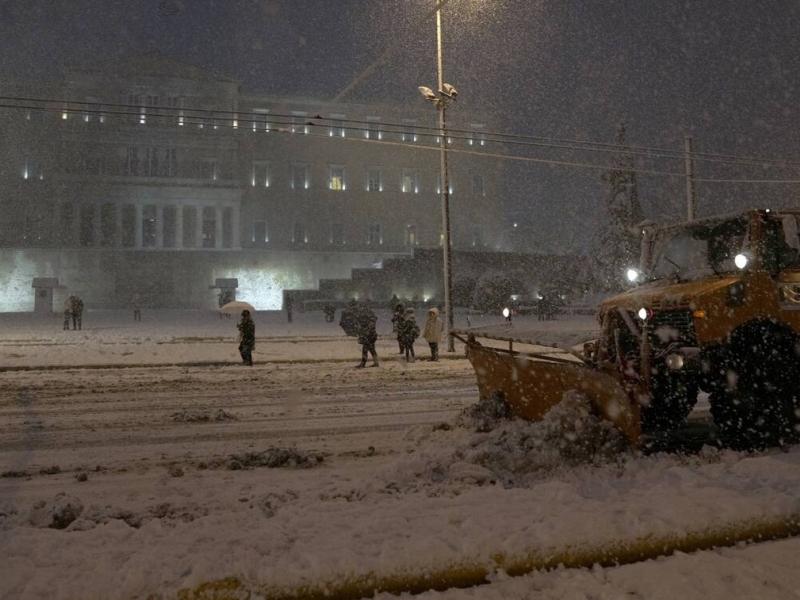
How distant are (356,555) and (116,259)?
60406 mm

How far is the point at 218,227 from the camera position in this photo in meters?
64.4

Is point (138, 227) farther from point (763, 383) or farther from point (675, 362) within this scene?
point (763, 383)

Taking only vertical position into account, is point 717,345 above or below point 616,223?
below

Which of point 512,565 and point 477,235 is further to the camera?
point 477,235

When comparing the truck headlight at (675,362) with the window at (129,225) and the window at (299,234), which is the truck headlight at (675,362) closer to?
the window at (129,225)

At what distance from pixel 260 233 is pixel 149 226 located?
12473 mm

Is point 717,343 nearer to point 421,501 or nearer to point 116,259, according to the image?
point 421,501

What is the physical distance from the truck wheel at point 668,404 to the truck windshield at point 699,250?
1.27 meters

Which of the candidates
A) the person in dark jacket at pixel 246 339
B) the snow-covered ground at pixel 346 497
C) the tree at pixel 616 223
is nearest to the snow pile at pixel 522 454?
the snow-covered ground at pixel 346 497

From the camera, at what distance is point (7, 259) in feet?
190

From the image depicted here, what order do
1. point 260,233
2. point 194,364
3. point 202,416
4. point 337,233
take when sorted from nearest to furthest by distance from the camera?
point 202,416
point 194,364
point 260,233
point 337,233

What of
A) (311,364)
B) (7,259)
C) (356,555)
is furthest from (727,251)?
(7,259)

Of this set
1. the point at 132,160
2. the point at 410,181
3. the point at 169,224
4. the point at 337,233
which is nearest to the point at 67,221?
the point at 132,160

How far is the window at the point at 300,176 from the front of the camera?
7469cm
